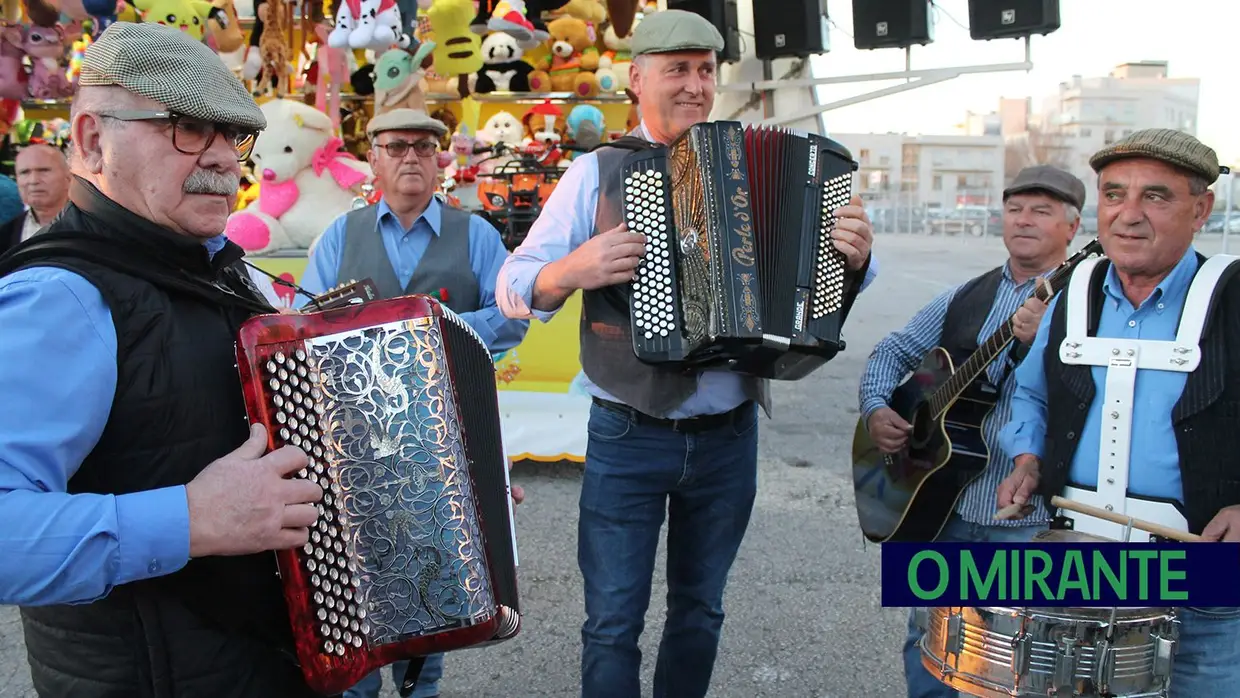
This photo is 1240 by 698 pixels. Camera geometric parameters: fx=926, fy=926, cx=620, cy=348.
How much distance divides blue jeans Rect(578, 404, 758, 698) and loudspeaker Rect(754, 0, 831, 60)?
5613 millimetres

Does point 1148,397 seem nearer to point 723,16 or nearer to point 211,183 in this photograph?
point 211,183

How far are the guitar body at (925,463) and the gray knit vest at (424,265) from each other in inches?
57.6

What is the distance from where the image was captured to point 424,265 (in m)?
3.12

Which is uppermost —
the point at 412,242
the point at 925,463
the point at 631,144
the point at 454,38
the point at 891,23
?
the point at 454,38

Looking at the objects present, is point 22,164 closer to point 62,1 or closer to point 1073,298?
point 62,1

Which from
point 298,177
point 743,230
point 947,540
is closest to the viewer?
point 743,230

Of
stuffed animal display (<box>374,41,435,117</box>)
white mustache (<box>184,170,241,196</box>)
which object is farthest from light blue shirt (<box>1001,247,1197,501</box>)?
stuffed animal display (<box>374,41,435,117</box>)

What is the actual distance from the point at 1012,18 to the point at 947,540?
5.66 m

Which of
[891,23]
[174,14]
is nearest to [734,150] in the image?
[174,14]

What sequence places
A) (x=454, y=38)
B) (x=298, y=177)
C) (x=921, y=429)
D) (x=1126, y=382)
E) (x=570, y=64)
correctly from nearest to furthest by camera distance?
(x=1126, y=382)
(x=921, y=429)
(x=298, y=177)
(x=454, y=38)
(x=570, y=64)

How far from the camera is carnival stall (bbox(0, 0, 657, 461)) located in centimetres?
526

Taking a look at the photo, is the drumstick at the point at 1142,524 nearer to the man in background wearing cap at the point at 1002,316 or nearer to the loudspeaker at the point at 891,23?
the man in background wearing cap at the point at 1002,316

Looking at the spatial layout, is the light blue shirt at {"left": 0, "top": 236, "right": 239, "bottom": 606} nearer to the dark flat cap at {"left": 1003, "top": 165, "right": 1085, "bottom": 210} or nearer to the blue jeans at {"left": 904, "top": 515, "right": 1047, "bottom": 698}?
the blue jeans at {"left": 904, "top": 515, "right": 1047, "bottom": 698}

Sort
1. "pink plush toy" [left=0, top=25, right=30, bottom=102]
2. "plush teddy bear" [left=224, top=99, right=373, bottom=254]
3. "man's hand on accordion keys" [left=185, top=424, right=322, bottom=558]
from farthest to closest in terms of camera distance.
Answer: "pink plush toy" [left=0, top=25, right=30, bottom=102] → "plush teddy bear" [left=224, top=99, right=373, bottom=254] → "man's hand on accordion keys" [left=185, top=424, right=322, bottom=558]
